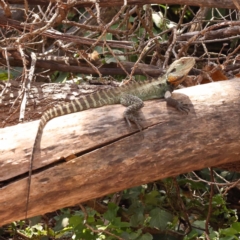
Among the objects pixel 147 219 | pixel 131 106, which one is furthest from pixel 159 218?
pixel 131 106

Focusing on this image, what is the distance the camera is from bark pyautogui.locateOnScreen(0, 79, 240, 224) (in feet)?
9.00

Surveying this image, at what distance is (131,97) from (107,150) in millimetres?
628

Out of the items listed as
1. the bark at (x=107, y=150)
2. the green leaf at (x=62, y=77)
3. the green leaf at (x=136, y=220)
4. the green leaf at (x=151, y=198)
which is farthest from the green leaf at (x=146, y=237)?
the green leaf at (x=62, y=77)

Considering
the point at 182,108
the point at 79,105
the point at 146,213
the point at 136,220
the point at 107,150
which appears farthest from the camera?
the point at 146,213

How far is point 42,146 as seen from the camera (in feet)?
9.23

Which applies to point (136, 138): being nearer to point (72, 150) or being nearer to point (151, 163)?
point (151, 163)

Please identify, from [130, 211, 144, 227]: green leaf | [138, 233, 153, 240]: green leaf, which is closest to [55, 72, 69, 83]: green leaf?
[130, 211, 144, 227]: green leaf

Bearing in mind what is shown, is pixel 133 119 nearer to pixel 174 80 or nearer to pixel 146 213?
pixel 174 80

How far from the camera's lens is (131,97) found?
11.0 ft

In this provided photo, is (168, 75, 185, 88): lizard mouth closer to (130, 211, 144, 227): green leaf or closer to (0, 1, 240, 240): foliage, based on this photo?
(0, 1, 240, 240): foliage

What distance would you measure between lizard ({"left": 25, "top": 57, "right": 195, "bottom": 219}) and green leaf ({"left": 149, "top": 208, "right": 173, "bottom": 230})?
110 cm

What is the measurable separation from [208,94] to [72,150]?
106cm

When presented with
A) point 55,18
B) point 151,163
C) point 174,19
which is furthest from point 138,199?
point 174,19

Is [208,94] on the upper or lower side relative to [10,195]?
upper
